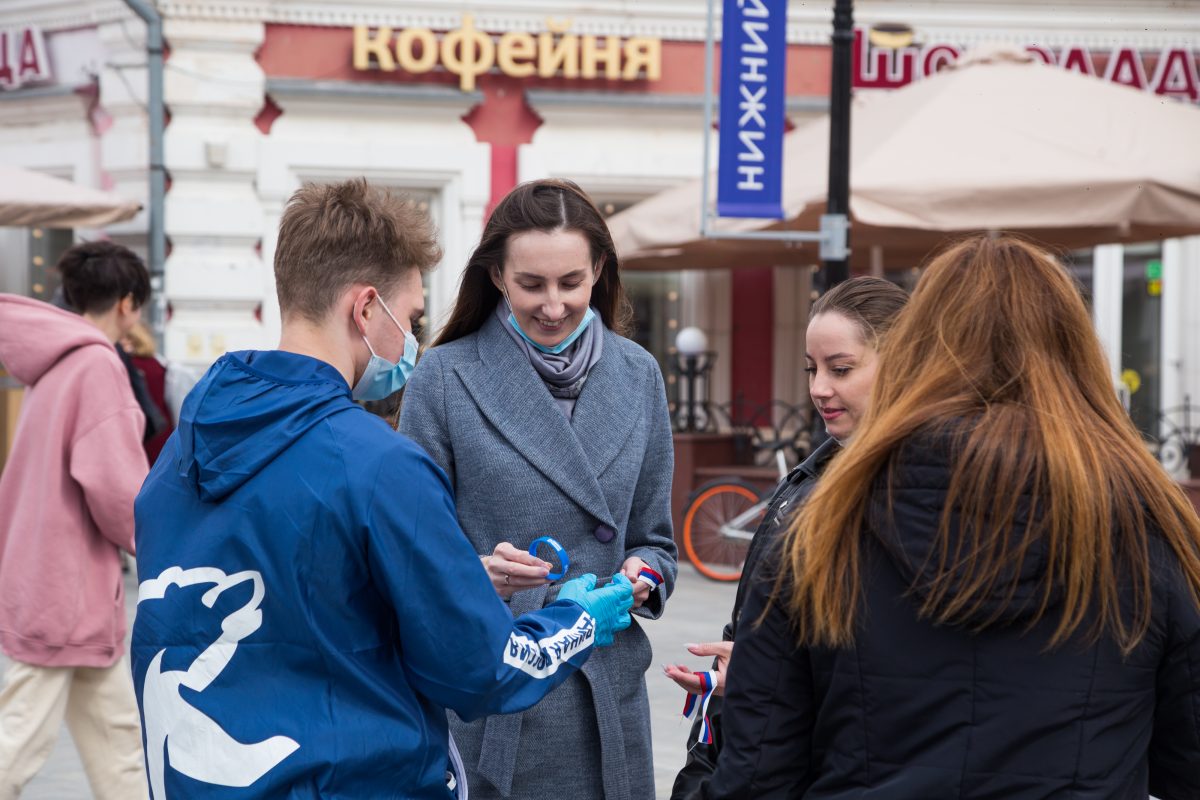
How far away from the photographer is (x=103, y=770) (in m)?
4.31

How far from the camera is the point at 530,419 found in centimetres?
284

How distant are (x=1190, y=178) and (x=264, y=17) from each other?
24.6 ft

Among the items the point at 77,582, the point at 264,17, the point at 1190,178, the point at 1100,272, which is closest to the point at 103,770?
the point at 77,582

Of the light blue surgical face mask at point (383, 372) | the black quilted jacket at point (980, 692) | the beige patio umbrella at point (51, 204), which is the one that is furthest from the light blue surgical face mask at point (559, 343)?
the beige patio umbrella at point (51, 204)

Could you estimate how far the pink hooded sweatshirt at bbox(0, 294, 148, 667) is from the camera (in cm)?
401

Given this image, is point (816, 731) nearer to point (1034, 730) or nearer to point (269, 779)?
point (1034, 730)

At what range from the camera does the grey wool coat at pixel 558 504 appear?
8.91 ft

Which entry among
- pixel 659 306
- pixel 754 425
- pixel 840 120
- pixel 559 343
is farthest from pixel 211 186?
pixel 559 343

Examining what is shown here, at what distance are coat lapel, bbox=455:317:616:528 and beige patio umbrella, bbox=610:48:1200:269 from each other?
5753 mm

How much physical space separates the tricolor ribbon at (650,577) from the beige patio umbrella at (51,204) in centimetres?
873

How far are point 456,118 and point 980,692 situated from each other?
453 inches

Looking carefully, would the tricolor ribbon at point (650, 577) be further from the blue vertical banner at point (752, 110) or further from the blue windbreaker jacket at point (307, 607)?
the blue vertical banner at point (752, 110)

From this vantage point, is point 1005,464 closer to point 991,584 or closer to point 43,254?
point 991,584

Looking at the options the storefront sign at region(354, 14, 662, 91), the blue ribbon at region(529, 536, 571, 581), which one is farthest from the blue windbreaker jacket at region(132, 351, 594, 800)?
the storefront sign at region(354, 14, 662, 91)
